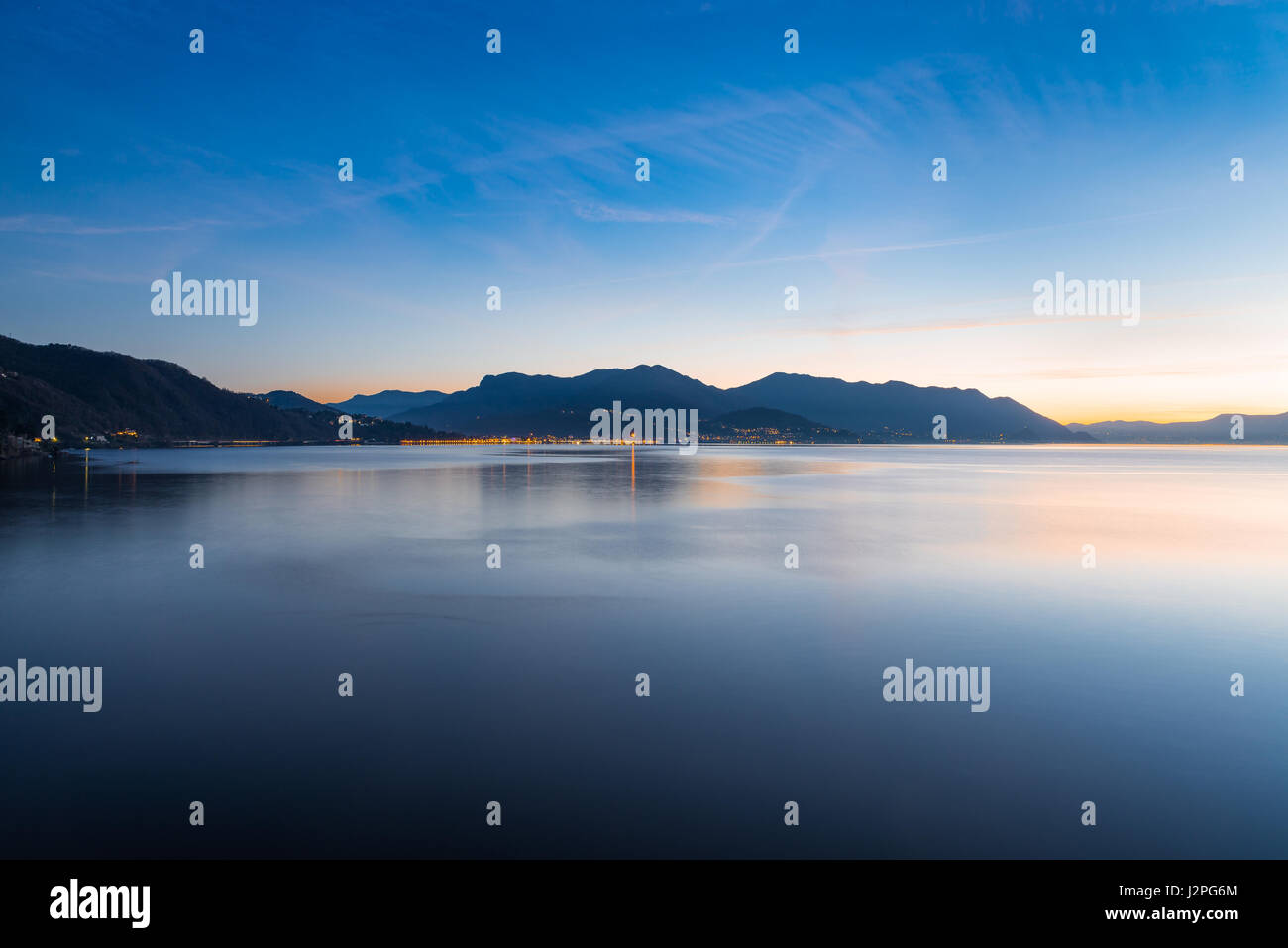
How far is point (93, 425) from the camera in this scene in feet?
490

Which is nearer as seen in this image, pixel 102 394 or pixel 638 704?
pixel 638 704

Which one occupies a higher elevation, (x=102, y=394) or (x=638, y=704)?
(x=102, y=394)

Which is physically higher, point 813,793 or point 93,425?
point 93,425

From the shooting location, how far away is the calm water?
207 inches

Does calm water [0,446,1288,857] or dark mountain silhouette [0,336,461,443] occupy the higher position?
dark mountain silhouette [0,336,461,443]

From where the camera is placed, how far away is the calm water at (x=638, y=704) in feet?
17.3

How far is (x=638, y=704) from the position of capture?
7609 millimetres

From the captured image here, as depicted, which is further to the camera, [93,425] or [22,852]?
[93,425]

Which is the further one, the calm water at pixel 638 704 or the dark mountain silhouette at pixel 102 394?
the dark mountain silhouette at pixel 102 394

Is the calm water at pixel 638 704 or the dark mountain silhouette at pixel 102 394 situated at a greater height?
the dark mountain silhouette at pixel 102 394

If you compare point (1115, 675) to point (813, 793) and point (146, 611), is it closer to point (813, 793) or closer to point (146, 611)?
point (813, 793)
